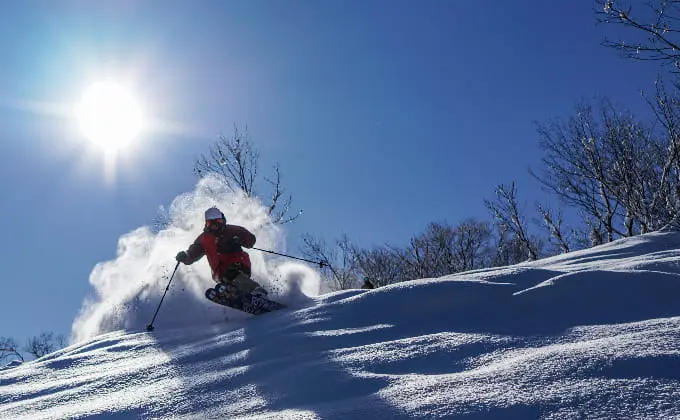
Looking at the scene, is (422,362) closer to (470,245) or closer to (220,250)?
(220,250)

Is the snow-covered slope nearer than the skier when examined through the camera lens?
Yes

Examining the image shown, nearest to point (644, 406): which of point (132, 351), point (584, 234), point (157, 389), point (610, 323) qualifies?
point (610, 323)

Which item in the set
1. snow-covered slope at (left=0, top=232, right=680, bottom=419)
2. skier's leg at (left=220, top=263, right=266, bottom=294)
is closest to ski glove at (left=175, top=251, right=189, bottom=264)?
skier's leg at (left=220, top=263, right=266, bottom=294)

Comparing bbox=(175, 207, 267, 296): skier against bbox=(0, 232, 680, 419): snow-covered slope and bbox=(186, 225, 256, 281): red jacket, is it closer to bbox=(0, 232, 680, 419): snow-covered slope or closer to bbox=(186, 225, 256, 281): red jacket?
bbox=(186, 225, 256, 281): red jacket

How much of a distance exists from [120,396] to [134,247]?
7.27 metres

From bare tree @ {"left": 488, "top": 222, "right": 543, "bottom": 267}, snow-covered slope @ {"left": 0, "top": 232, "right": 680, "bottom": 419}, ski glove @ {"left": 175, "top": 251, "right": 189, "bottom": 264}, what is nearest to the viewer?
snow-covered slope @ {"left": 0, "top": 232, "right": 680, "bottom": 419}

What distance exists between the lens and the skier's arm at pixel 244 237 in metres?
7.65

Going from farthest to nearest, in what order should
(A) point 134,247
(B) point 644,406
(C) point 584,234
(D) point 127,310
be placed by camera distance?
1. (C) point 584,234
2. (A) point 134,247
3. (D) point 127,310
4. (B) point 644,406

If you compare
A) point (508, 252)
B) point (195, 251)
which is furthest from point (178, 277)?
point (508, 252)

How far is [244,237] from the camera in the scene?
7688 millimetres

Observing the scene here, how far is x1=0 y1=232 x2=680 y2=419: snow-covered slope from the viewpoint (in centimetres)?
219

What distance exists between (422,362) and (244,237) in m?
5.08

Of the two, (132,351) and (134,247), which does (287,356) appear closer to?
(132,351)

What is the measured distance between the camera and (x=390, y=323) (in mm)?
4098
